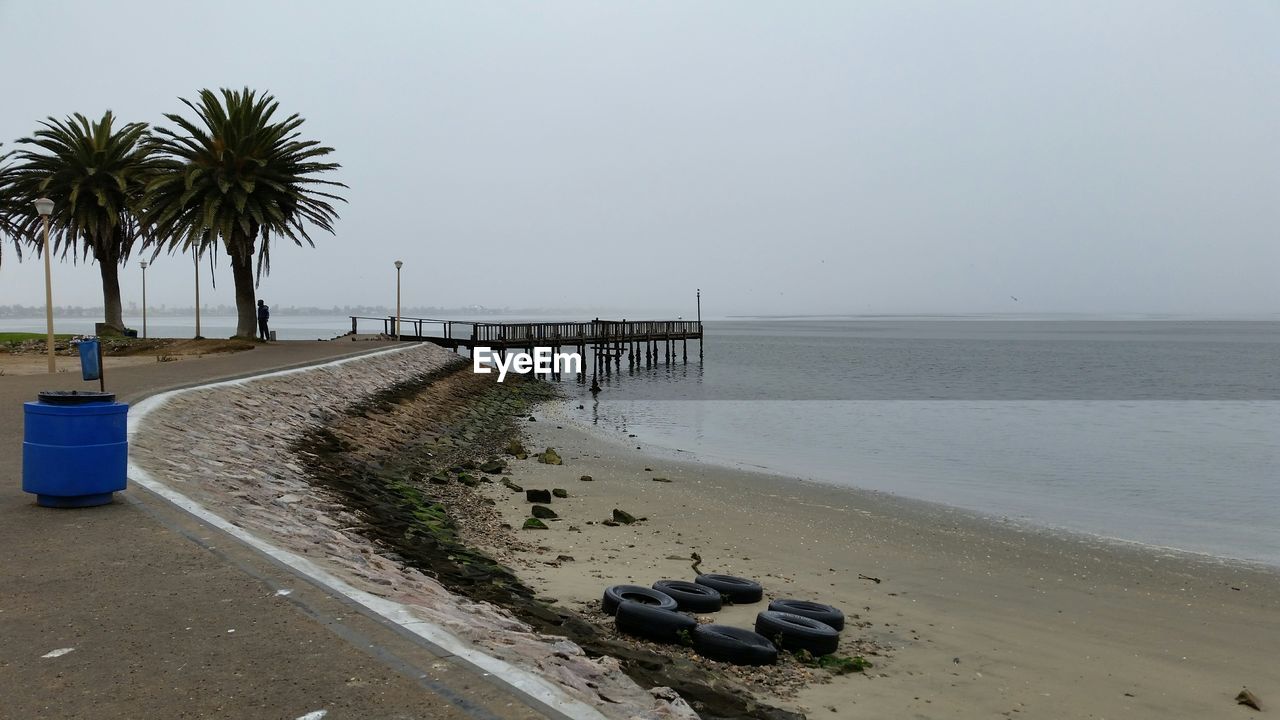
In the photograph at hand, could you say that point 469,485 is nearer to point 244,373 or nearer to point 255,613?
point 244,373

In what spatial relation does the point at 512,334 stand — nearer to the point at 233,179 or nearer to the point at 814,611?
the point at 233,179

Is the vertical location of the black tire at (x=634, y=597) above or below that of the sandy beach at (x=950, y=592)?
above

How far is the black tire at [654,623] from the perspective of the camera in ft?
24.9

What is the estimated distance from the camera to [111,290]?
4028 cm

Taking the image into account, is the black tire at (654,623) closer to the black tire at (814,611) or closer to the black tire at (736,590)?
the black tire at (814,611)

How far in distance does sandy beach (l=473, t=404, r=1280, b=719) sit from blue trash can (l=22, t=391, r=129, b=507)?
14.4ft

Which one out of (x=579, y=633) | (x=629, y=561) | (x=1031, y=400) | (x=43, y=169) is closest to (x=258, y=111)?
(x=43, y=169)

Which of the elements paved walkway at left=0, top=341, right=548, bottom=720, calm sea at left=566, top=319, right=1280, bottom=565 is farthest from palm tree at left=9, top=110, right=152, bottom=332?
paved walkway at left=0, top=341, right=548, bottom=720

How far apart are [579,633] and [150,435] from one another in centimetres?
774

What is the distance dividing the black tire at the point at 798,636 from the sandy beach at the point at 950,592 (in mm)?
397

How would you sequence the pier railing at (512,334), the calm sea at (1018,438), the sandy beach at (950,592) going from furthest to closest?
the pier railing at (512,334) < the calm sea at (1018,438) < the sandy beach at (950,592)

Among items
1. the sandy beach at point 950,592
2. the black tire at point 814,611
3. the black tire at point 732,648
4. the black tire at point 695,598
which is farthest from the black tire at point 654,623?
the black tire at point 814,611

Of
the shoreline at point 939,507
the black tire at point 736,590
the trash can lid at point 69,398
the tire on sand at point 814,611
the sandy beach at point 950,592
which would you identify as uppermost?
the trash can lid at point 69,398

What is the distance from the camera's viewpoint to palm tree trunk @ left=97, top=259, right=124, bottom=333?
131 feet
